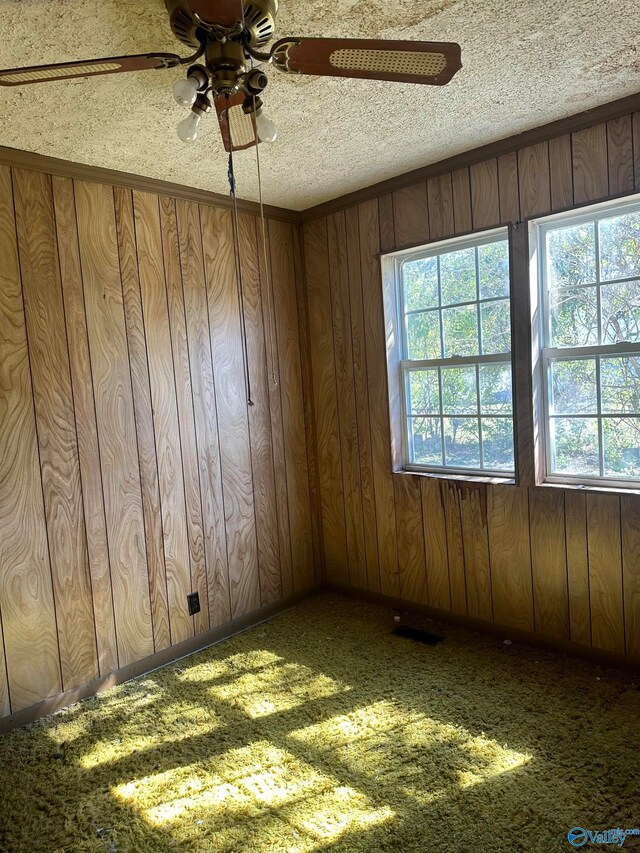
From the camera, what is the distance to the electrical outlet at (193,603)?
3209 mm

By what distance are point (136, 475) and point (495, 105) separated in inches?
95.0

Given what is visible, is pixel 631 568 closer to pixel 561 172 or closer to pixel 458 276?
pixel 458 276

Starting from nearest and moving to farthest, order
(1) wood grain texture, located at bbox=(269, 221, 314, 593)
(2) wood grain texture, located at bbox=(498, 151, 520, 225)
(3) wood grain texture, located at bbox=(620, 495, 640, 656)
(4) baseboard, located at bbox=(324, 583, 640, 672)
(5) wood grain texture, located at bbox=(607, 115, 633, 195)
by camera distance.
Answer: (5) wood grain texture, located at bbox=(607, 115, 633, 195)
(3) wood grain texture, located at bbox=(620, 495, 640, 656)
(4) baseboard, located at bbox=(324, 583, 640, 672)
(2) wood grain texture, located at bbox=(498, 151, 520, 225)
(1) wood grain texture, located at bbox=(269, 221, 314, 593)

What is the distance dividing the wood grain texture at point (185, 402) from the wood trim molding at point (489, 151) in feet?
3.44

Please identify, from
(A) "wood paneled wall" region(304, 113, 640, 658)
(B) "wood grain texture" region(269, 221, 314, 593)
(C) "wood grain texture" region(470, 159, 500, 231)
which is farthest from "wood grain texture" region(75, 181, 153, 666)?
(C) "wood grain texture" region(470, 159, 500, 231)

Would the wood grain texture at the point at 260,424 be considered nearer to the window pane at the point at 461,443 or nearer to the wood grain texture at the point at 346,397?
the wood grain texture at the point at 346,397

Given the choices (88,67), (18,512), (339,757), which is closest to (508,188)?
(88,67)

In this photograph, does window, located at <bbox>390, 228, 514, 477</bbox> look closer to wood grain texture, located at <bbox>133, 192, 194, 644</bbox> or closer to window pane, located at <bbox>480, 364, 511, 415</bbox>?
window pane, located at <bbox>480, 364, 511, 415</bbox>

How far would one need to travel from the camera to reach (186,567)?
3197 mm

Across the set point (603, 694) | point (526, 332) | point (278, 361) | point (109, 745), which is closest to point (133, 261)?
point (278, 361)

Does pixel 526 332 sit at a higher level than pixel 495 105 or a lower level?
lower

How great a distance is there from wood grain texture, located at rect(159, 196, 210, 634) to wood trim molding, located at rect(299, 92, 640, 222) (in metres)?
1.05

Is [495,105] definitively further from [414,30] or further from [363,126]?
[414,30]

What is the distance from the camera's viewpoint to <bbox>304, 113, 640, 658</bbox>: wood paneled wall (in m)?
2.62
